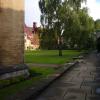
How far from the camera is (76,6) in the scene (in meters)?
51.0

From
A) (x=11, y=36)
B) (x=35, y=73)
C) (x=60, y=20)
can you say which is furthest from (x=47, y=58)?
(x=11, y=36)

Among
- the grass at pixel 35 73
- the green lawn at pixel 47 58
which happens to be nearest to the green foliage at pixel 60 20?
the green lawn at pixel 47 58

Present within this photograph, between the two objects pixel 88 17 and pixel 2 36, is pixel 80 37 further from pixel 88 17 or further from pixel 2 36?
pixel 2 36

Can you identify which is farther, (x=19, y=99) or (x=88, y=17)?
(x=88, y=17)

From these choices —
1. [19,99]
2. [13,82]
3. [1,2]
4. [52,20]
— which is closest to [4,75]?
[13,82]

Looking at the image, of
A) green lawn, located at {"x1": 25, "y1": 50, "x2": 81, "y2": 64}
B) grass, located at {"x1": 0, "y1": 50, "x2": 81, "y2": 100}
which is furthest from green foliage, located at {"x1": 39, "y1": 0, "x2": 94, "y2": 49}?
grass, located at {"x1": 0, "y1": 50, "x2": 81, "y2": 100}

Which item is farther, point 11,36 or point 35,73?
point 35,73

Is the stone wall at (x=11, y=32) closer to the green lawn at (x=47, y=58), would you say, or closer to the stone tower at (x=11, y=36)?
the stone tower at (x=11, y=36)

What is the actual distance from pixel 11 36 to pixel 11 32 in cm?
17

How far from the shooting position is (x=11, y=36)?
14.8 metres

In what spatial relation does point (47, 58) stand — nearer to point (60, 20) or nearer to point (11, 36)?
point (60, 20)

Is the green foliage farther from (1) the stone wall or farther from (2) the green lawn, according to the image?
(1) the stone wall

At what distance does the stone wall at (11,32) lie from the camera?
14414 mm

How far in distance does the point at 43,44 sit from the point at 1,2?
36937 mm
